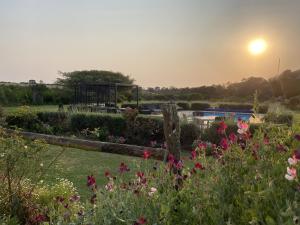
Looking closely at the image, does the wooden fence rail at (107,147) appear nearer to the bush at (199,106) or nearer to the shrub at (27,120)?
the shrub at (27,120)

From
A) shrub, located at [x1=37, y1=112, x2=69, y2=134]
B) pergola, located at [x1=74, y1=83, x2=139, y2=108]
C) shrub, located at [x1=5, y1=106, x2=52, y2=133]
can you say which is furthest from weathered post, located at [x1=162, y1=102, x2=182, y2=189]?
pergola, located at [x1=74, y1=83, x2=139, y2=108]

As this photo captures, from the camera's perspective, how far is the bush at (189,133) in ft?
42.3

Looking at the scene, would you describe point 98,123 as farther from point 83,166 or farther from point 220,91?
point 220,91

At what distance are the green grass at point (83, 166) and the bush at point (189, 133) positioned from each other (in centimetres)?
264

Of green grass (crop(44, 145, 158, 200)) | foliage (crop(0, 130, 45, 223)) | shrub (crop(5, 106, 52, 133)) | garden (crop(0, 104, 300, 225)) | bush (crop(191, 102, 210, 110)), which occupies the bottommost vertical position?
bush (crop(191, 102, 210, 110))

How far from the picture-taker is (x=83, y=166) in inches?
379

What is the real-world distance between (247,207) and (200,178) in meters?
0.72

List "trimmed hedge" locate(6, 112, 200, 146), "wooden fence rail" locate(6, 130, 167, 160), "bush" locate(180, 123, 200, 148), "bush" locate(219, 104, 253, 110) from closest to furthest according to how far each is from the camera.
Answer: "wooden fence rail" locate(6, 130, 167, 160), "bush" locate(180, 123, 200, 148), "trimmed hedge" locate(6, 112, 200, 146), "bush" locate(219, 104, 253, 110)

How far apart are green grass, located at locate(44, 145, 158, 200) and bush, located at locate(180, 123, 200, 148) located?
2644 mm

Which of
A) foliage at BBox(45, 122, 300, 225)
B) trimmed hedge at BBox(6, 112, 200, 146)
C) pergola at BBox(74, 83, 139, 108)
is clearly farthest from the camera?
pergola at BBox(74, 83, 139, 108)

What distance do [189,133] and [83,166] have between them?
430 cm

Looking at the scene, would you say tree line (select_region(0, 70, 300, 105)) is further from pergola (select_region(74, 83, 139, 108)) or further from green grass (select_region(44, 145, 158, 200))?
green grass (select_region(44, 145, 158, 200))

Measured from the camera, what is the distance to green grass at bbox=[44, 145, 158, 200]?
7.84 metres

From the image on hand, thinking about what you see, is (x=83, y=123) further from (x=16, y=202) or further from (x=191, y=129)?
(x=16, y=202)
